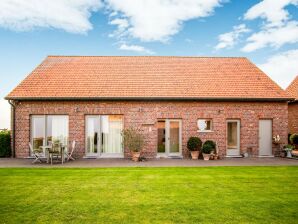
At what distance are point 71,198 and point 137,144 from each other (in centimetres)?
791

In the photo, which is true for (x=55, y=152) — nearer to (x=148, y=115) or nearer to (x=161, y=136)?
(x=148, y=115)

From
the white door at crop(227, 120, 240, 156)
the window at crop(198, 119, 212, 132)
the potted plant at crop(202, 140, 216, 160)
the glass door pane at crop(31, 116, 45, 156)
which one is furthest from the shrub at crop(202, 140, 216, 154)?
the glass door pane at crop(31, 116, 45, 156)

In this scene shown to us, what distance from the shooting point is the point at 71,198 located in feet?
24.3

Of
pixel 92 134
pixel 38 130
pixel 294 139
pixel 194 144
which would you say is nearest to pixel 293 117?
pixel 294 139

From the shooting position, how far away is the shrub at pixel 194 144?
15.1 meters

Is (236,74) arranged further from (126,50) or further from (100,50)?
(100,50)

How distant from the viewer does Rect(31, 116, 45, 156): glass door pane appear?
52.8 ft

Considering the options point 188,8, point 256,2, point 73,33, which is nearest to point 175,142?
point 188,8

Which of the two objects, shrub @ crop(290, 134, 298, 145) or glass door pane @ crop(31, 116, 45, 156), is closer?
glass door pane @ crop(31, 116, 45, 156)

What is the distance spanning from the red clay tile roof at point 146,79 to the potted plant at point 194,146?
248 centimetres

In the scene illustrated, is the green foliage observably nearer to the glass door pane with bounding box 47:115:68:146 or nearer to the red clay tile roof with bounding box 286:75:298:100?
the glass door pane with bounding box 47:115:68:146

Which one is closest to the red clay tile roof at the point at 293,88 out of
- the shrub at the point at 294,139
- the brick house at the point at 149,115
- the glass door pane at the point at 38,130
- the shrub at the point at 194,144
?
the shrub at the point at 294,139

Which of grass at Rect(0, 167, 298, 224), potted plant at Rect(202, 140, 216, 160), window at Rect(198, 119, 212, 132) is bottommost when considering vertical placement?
grass at Rect(0, 167, 298, 224)

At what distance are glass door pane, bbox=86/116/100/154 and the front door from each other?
3625 millimetres
